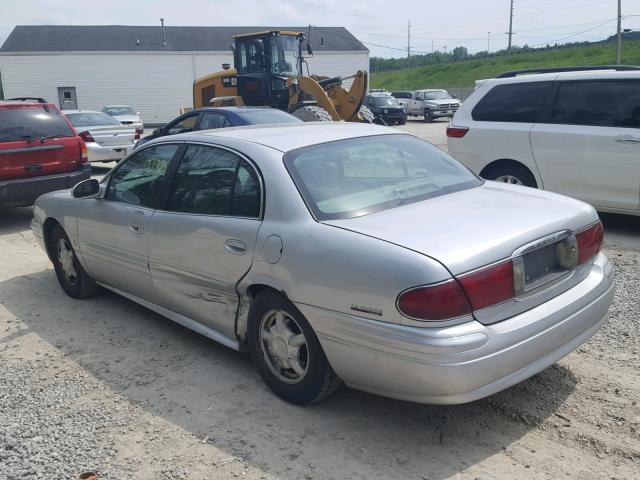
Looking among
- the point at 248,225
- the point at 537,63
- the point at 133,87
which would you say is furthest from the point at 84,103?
the point at 248,225

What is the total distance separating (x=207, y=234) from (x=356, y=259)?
4.11 ft

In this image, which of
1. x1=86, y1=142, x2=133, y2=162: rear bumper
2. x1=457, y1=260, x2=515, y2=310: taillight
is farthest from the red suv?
x1=457, y1=260, x2=515, y2=310: taillight

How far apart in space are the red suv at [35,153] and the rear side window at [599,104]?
683 cm

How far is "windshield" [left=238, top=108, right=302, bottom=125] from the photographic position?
9.86 m

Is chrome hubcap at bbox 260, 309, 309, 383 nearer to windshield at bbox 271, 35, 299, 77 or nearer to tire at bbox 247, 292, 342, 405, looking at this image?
tire at bbox 247, 292, 342, 405

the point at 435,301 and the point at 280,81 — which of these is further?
the point at 280,81

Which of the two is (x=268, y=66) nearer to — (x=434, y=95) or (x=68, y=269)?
(x=68, y=269)

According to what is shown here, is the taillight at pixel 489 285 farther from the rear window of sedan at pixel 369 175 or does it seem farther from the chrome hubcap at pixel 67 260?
the chrome hubcap at pixel 67 260

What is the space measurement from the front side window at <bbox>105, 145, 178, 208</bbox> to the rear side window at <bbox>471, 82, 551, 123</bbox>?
461cm

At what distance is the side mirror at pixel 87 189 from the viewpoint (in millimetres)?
5102

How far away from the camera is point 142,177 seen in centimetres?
470

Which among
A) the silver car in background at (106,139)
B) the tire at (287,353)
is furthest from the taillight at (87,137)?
the tire at (287,353)

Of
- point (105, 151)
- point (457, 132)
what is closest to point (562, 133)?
point (457, 132)

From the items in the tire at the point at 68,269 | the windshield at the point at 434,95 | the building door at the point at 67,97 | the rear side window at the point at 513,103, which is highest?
the building door at the point at 67,97
